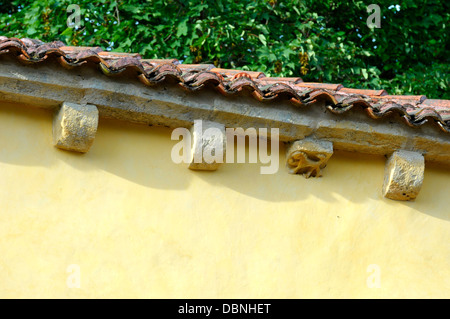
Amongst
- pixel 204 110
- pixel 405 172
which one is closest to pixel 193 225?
pixel 204 110

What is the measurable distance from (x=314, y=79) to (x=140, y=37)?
217 centimetres

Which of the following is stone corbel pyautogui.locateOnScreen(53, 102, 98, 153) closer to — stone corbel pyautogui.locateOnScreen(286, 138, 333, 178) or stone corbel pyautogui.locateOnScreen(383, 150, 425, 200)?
stone corbel pyautogui.locateOnScreen(286, 138, 333, 178)

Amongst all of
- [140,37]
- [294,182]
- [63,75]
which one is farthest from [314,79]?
[63,75]

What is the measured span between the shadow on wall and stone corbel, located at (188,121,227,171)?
14cm

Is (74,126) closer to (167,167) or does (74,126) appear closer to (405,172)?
(167,167)

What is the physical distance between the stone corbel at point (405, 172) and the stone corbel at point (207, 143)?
46.7 inches

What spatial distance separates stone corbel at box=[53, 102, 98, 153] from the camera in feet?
18.3

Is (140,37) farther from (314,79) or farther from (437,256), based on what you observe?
(437,256)

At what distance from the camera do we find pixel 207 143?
5.84 m

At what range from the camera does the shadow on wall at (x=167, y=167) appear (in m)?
5.66

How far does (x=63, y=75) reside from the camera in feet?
18.2

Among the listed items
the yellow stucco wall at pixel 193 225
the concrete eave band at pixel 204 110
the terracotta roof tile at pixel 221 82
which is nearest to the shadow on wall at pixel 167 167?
the yellow stucco wall at pixel 193 225

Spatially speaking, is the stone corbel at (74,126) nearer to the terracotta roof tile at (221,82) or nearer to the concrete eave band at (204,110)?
the concrete eave band at (204,110)

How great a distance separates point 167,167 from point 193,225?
0.41 metres
